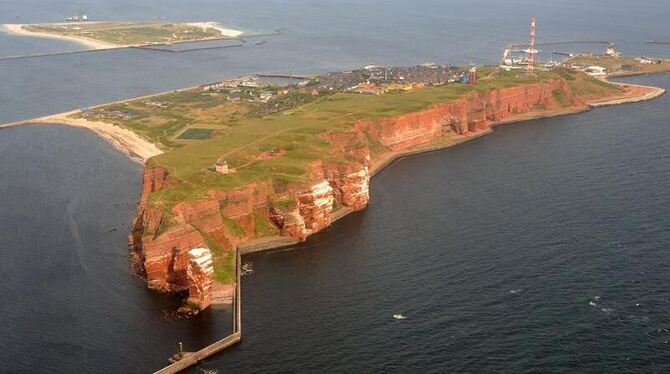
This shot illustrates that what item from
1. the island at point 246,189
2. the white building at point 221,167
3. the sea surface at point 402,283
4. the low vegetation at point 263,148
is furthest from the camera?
the white building at point 221,167

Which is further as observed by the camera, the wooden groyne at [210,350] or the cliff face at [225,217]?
the cliff face at [225,217]

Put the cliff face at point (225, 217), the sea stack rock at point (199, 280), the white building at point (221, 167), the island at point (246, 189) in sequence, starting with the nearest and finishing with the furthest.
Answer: the sea stack rock at point (199, 280)
the cliff face at point (225, 217)
the island at point (246, 189)
the white building at point (221, 167)

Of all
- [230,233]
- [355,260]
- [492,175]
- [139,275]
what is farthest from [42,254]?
[492,175]

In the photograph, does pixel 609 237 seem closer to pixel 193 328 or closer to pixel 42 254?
pixel 193 328

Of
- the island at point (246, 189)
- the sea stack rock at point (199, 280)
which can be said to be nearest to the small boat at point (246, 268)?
the island at point (246, 189)

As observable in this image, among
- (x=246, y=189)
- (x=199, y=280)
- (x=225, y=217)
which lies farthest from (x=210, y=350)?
(x=246, y=189)

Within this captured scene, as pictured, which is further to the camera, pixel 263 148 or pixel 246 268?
pixel 263 148

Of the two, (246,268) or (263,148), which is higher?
(263,148)

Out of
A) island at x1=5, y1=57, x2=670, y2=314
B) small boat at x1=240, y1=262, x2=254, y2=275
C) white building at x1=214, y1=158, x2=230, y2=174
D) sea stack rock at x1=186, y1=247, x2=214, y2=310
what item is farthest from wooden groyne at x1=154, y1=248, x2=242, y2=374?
white building at x1=214, y1=158, x2=230, y2=174

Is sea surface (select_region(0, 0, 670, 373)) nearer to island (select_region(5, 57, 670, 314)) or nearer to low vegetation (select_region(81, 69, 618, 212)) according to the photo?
island (select_region(5, 57, 670, 314))

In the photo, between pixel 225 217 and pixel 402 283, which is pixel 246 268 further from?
Answer: pixel 402 283

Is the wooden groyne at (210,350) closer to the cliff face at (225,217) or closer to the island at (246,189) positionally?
the island at (246,189)
